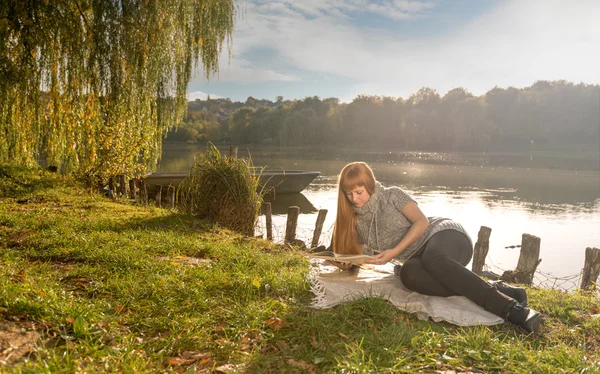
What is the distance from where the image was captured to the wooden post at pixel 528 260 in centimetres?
635

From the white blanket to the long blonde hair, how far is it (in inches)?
12.1

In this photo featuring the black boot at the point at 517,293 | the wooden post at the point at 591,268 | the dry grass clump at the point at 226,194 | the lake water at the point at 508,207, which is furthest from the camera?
the lake water at the point at 508,207

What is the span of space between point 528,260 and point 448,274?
352cm

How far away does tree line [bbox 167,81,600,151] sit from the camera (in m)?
67.1

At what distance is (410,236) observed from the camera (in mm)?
3840

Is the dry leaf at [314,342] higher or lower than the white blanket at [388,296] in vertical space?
lower

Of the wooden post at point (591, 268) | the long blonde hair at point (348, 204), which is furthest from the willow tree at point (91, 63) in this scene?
the wooden post at point (591, 268)

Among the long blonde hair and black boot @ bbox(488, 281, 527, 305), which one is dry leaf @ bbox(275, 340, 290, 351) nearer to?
the long blonde hair

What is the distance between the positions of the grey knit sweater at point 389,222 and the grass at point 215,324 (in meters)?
0.76

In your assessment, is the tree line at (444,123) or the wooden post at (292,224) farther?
the tree line at (444,123)

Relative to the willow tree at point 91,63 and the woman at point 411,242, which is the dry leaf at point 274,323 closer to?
the woman at point 411,242

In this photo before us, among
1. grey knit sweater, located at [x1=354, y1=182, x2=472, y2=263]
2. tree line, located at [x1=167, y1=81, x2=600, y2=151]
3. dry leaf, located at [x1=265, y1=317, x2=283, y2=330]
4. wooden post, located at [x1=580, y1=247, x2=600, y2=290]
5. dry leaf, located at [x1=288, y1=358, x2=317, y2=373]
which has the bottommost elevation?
wooden post, located at [x1=580, y1=247, x2=600, y2=290]

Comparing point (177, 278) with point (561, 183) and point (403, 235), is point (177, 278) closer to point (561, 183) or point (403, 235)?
point (403, 235)

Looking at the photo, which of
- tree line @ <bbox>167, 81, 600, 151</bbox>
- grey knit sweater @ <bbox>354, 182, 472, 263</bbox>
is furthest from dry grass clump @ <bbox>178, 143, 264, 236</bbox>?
tree line @ <bbox>167, 81, 600, 151</bbox>
